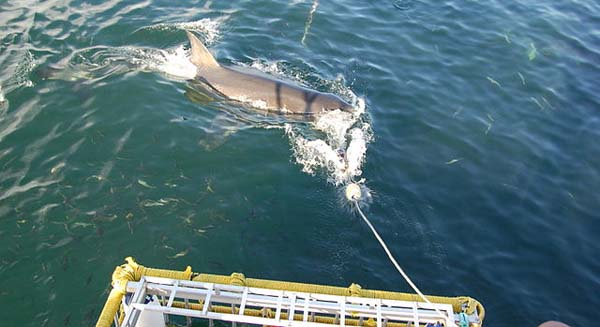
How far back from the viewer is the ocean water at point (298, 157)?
27.0ft

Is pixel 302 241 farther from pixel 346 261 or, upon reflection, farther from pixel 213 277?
pixel 213 277

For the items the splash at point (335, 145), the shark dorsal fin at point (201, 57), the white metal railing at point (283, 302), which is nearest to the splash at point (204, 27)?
the shark dorsal fin at point (201, 57)

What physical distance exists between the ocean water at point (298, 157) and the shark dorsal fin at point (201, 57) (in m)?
0.51

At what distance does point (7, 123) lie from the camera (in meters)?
10.4

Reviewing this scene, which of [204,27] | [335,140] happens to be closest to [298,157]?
[335,140]

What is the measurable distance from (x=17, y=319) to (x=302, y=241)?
14.1 ft

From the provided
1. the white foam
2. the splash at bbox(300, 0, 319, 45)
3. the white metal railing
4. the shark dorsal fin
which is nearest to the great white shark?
the shark dorsal fin

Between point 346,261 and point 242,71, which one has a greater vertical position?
point 242,71

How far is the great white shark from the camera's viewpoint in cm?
1170

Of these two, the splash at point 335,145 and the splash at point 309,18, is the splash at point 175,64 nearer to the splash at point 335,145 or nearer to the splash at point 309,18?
the splash at point 335,145

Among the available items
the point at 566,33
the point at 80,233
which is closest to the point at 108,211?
the point at 80,233

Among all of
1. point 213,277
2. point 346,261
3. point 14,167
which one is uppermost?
point 213,277

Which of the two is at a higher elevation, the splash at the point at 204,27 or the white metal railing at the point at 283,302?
the white metal railing at the point at 283,302

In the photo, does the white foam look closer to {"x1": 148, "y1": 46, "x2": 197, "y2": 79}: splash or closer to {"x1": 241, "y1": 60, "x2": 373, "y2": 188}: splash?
{"x1": 148, "y1": 46, "x2": 197, "y2": 79}: splash
